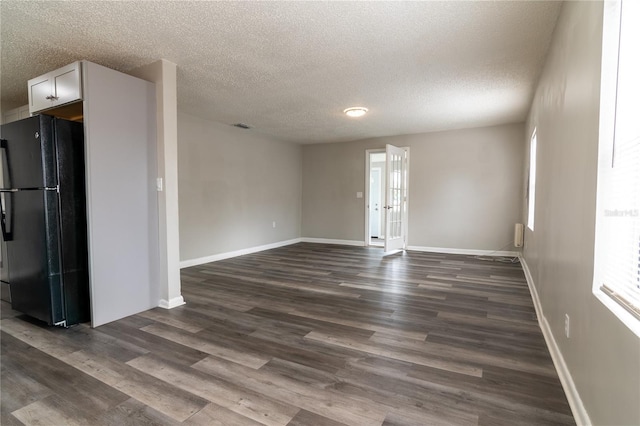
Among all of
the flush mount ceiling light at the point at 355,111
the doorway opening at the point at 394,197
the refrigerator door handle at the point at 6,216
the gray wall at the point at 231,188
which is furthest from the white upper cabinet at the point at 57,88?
the doorway opening at the point at 394,197

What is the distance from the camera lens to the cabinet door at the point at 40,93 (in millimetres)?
2750

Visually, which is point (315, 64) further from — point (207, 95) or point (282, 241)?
point (282, 241)

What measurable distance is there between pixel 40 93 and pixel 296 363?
3.31 meters

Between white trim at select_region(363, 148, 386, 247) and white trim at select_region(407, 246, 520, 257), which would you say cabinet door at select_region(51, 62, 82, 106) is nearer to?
white trim at select_region(363, 148, 386, 247)

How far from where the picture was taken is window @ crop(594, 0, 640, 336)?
102 centimetres

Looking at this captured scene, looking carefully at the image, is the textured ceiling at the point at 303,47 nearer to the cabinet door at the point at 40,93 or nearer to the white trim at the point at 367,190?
the cabinet door at the point at 40,93

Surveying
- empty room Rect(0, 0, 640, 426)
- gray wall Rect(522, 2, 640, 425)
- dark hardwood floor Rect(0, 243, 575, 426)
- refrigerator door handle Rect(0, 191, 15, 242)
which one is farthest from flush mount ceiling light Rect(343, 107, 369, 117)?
refrigerator door handle Rect(0, 191, 15, 242)

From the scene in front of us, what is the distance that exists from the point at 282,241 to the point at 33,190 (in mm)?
4787

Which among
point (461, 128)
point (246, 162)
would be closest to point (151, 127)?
point (246, 162)

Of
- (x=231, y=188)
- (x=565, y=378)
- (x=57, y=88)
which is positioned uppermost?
(x=57, y=88)

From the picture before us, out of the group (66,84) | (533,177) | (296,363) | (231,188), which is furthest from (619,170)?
(231,188)

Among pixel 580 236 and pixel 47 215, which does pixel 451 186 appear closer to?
pixel 580 236

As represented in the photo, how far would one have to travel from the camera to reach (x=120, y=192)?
270 centimetres

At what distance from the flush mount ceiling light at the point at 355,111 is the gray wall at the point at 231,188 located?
89.7 inches
